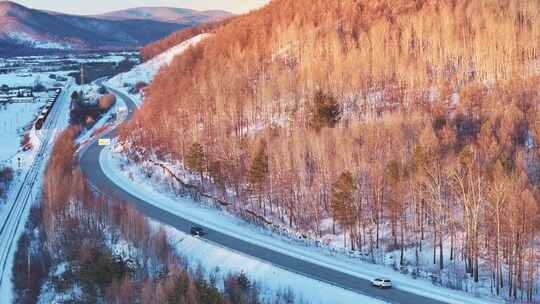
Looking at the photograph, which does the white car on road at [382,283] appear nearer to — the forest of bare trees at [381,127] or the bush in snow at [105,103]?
the forest of bare trees at [381,127]

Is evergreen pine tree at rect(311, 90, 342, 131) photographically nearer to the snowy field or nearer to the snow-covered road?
the snow-covered road

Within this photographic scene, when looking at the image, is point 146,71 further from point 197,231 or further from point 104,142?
point 197,231

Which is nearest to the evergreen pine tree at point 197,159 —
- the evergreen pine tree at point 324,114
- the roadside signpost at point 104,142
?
the evergreen pine tree at point 324,114

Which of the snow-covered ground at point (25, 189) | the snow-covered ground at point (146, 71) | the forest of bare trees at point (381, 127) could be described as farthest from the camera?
the snow-covered ground at point (146, 71)

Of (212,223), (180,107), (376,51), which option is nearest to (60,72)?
(180,107)


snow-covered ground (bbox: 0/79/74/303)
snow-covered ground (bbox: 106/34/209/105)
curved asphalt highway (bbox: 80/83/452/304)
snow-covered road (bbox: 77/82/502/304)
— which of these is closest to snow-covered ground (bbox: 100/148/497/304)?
snow-covered road (bbox: 77/82/502/304)

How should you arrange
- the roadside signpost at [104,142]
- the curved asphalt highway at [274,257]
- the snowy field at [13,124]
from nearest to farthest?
the curved asphalt highway at [274,257], the roadside signpost at [104,142], the snowy field at [13,124]
